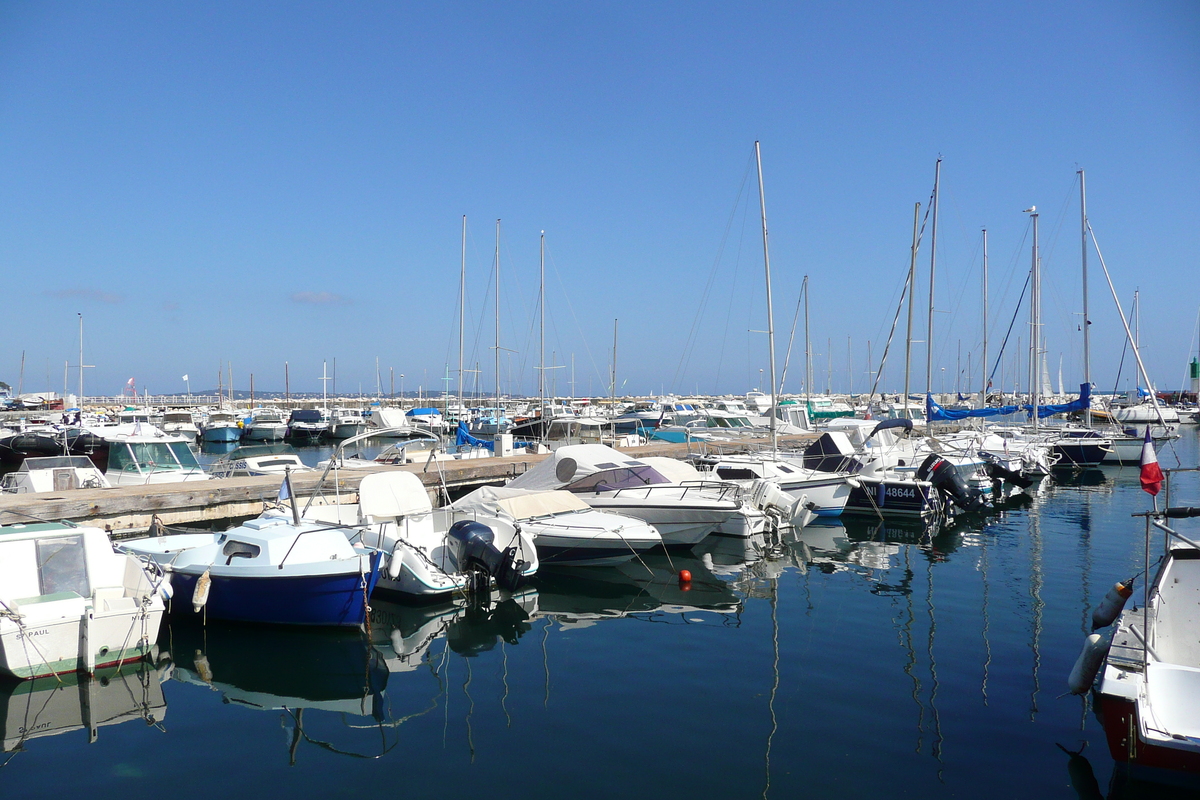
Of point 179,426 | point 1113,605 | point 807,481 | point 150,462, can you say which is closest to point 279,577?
point 1113,605

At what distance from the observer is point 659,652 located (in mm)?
11406

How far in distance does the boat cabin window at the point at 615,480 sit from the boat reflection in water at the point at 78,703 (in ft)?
35.1

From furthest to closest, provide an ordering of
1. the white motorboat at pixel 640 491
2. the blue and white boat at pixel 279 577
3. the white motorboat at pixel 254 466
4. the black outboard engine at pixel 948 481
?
the white motorboat at pixel 254 466 → the black outboard engine at pixel 948 481 → the white motorboat at pixel 640 491 → the blue and white boat at pixel 279 577

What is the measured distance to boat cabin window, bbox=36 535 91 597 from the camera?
1111 cm

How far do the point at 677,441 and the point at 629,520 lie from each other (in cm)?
2604

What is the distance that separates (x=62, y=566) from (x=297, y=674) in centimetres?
382

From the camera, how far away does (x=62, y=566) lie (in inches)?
444

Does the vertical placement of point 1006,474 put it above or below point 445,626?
above

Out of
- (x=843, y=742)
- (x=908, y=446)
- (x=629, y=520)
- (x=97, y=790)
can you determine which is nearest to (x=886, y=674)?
(x=843, y=742)

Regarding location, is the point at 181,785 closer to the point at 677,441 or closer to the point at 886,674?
the point at 886,674

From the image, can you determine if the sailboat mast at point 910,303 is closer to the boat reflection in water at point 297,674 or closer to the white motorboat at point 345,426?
the boat reflection in water at point 297,674

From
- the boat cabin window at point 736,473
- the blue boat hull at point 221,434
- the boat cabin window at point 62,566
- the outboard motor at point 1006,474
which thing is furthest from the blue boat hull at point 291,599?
the blue boat hull at point 221,434

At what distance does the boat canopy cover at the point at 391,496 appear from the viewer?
1593 cm

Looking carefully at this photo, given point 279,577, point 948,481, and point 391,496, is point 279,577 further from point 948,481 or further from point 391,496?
Answer: point 948,481
